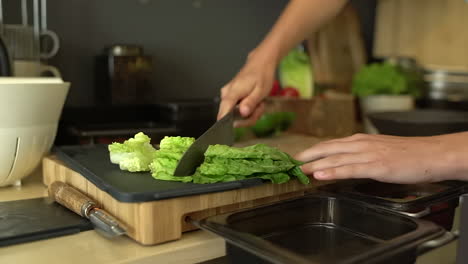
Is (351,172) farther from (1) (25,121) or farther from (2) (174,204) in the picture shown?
(1) (25,121)

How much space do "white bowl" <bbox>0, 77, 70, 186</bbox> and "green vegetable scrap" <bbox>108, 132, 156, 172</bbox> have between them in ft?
0.52

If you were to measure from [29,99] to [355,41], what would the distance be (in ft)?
5.57

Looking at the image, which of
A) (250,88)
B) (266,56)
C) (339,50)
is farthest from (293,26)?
(339,50)

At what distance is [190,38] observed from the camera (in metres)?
1.77

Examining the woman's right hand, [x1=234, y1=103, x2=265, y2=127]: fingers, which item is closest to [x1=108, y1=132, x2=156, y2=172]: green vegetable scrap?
the woman's right hand

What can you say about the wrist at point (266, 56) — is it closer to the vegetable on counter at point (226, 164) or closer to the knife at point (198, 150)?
the knife at point (198, 150)

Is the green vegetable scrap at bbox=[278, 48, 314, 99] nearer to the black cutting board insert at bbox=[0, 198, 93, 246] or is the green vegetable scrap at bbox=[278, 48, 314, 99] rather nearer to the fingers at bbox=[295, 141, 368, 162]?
the fingers at bbox=[295, 141, 368, 162]

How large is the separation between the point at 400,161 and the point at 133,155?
1.39ft

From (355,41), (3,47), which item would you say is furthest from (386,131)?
(355,41)

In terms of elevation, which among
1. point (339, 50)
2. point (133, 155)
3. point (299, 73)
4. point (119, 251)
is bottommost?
point (119, 251)

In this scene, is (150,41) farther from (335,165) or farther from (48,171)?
(335,165)

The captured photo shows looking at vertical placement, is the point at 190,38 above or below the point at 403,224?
above

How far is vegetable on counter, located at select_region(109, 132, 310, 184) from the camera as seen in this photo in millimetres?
732

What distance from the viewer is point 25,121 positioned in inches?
33.9
